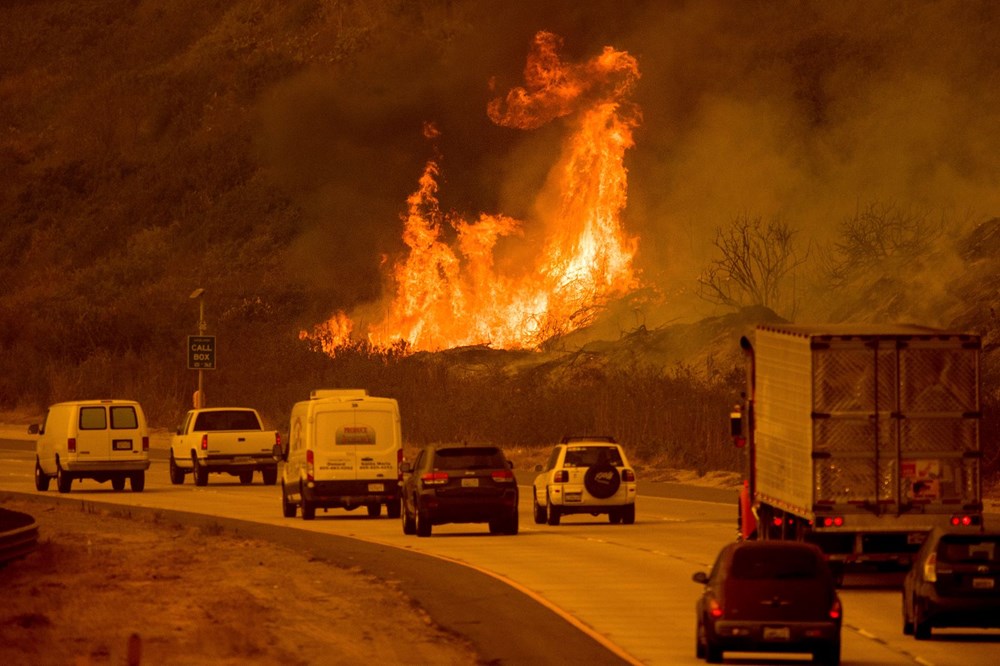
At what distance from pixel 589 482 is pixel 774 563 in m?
17.5

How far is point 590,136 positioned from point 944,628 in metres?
65.3

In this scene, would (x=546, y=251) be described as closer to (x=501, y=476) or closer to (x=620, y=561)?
(x=501, y=476)

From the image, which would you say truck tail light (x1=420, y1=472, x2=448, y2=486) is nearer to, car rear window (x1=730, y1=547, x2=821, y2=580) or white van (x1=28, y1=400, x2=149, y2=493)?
white van (x1=28, y1=400, x2=149, y2=493)

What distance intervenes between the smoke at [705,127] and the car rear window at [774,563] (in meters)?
56.8

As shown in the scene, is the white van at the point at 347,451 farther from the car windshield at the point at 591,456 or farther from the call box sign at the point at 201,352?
the call box sign at the point at 201,352

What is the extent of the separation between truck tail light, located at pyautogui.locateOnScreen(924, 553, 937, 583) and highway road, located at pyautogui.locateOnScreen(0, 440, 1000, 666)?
73 cm

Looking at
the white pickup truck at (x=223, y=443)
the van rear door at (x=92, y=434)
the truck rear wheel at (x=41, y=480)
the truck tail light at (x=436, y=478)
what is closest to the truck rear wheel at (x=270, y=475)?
the white pickup truck at (x=223, y=443)

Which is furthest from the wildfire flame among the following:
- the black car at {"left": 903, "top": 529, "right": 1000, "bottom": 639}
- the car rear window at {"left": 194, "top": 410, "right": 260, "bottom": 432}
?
the black car at {"left": 903, "top": 529, "right": 1000, "bottom": 639}

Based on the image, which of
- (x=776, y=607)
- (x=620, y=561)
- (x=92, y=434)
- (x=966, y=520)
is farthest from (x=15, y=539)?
(x=92, y=434)

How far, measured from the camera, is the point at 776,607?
17781 millimetres

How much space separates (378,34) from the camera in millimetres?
118062

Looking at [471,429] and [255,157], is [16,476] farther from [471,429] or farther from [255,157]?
[255,157]

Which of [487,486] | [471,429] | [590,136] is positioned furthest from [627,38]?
[487,486]

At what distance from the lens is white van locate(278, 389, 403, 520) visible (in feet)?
117
